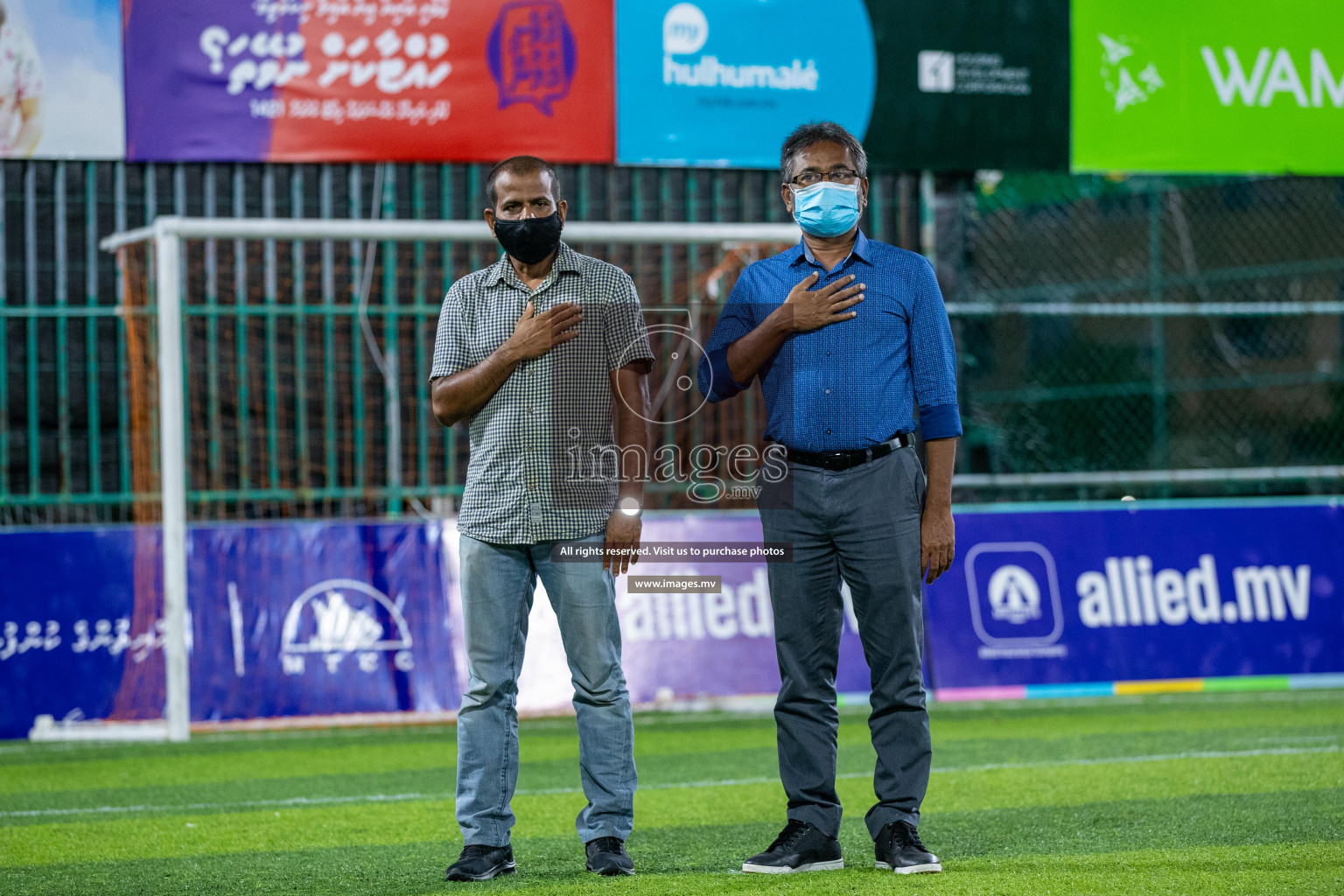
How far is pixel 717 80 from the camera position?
9.38m

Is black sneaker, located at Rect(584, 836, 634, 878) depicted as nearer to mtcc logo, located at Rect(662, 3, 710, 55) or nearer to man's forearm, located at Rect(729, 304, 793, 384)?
man's forearm, located at Rect(729, 304, 793, 384)

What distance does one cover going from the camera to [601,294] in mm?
4371

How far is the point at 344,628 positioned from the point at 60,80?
343cm

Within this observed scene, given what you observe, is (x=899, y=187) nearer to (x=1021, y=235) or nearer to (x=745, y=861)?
(x=1021, y=235)

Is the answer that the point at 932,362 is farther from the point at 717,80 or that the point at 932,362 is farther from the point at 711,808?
the point at 717,80

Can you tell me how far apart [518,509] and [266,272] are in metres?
6.54

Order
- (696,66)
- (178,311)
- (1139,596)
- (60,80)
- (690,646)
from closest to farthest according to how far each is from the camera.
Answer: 1. (178,311)
2. (60,80)
3. (690,646)
4. (1139,596)
5. (696,66)

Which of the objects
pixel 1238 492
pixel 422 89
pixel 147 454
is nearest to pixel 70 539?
pixel 147 454

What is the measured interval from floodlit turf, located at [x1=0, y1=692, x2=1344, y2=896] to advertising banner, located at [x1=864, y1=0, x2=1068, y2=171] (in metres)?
3.48

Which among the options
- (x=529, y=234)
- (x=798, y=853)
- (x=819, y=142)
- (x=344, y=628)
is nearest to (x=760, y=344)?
(x=819, y=142)

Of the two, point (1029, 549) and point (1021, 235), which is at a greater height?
point (1021, 235)

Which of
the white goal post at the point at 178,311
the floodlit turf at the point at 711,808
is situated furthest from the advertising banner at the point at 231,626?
the floodlit turf at the point at 711,808

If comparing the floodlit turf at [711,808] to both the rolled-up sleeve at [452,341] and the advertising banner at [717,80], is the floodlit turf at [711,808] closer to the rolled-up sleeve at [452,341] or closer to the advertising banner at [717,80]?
the rolled-up sleeve at [452,341]

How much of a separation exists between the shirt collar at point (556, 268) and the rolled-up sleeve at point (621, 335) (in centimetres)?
14
